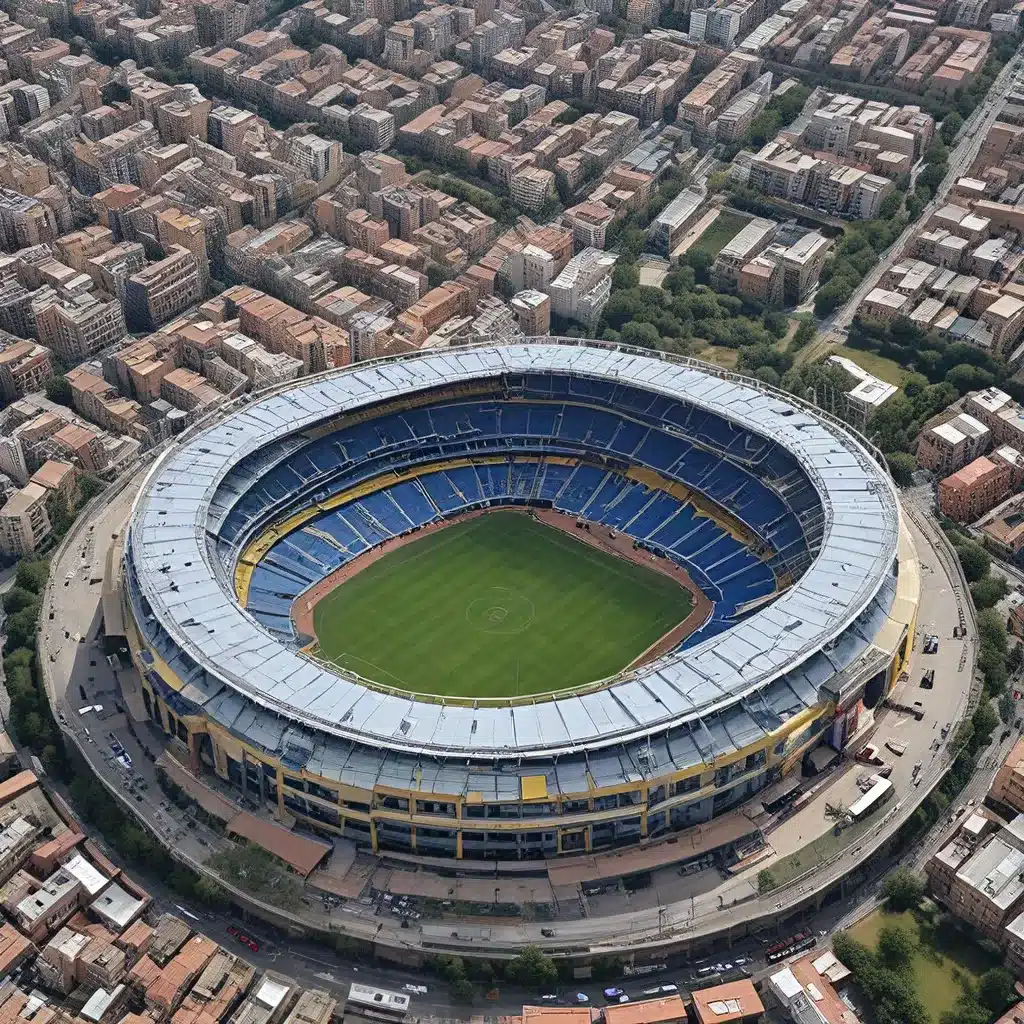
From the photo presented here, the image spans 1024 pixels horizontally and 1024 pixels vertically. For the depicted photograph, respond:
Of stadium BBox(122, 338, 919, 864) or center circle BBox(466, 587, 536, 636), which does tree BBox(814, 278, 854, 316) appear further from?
center circle BBox(466, 587, 536, 636)

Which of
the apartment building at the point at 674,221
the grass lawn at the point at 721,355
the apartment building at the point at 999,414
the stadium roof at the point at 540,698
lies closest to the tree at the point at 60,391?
the stadium roof at the point at 540,698

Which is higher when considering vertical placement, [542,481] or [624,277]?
[624,277]

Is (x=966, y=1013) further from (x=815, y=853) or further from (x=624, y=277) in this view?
(x=624, y=277)

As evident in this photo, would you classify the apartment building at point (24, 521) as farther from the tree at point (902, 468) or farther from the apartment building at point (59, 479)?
the tree at point (902, 468)

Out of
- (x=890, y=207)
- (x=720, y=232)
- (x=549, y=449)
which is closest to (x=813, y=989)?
(x=549, y=449)

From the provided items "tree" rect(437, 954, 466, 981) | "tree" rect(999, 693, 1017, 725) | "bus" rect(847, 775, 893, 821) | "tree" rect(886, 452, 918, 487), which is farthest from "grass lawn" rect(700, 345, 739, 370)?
"tree" rect(437, 954, 466, 981)

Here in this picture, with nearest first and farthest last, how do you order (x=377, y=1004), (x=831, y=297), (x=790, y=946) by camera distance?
(x=377, y=1004)
(x=790, y=946)
(x=831, y=297)

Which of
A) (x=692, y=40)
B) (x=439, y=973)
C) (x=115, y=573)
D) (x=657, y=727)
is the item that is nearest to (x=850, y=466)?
(x=657, y=727)
